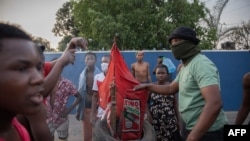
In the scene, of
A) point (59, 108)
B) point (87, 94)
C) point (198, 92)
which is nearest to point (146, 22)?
point (87, 94)

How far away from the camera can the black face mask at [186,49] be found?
306 centimetres

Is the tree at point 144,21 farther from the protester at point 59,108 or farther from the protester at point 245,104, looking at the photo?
the protester at point 245,104

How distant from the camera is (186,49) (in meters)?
3.10

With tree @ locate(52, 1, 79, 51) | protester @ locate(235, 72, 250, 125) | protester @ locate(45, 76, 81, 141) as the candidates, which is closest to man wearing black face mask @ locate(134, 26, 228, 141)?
protester @ locate(235, 72, 250, 125)

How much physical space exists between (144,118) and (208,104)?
2477 millimetres

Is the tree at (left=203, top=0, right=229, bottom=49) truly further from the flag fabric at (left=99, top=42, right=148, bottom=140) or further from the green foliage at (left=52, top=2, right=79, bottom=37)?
the green foliage at (left=52, top=2, right=79, bottom=37)

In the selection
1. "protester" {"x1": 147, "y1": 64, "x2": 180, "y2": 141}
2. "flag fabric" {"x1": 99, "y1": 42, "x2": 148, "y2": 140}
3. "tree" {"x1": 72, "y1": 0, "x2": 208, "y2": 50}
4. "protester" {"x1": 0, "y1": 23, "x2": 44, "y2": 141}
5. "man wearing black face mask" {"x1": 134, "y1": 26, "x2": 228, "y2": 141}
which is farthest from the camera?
"tree" {"x1": 72, "y1": 0, "x2": 208, "y2": 50}

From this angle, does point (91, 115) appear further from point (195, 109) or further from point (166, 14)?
point (166, 14)

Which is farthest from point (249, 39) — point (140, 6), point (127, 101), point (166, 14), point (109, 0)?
point (127, 101)

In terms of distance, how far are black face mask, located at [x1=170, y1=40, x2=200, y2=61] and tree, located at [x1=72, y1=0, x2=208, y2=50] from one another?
1296 centimetres

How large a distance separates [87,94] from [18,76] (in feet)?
18.2

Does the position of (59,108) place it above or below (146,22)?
below

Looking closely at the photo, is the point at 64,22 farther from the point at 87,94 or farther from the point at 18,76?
the point at 18,76

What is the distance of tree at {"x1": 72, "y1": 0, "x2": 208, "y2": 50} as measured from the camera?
16234 mm
